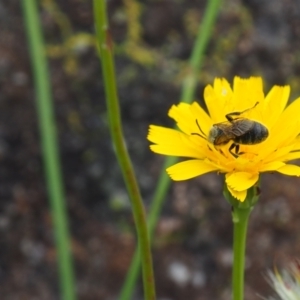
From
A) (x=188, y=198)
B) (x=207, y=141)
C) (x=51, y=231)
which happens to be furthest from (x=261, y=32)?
(x=207, y=141)

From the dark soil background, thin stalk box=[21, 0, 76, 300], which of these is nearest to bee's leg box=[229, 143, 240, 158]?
thin stalk box=[21, 0, 76, 300]

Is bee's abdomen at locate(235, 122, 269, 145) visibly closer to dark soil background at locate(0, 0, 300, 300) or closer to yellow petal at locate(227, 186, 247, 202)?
yellow petal at locate(227, 186, 247, 202)

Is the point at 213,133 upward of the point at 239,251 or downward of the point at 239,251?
upward

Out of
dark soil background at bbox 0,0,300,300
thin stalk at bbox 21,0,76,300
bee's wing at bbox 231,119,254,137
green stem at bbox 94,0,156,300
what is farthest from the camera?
dark soil background at bbox 0,0,300,300

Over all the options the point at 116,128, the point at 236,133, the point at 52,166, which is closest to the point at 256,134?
the point at 236,133

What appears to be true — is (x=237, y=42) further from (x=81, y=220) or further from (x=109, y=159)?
(x=81, y=220)

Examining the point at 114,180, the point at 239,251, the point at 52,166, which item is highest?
the point at 114,180

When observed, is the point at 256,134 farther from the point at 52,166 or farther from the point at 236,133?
the point at 52,166
